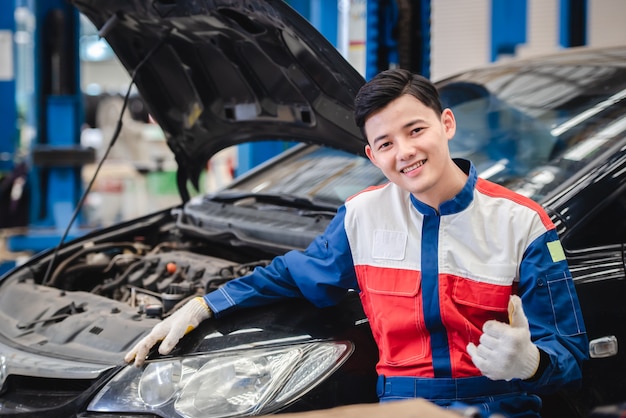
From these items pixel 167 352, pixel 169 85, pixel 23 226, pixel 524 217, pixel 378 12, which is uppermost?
pixel 378 12

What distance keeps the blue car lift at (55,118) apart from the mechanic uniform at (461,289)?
4245mm

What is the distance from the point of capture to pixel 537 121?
246cm

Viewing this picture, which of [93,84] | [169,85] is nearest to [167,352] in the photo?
[169,85]

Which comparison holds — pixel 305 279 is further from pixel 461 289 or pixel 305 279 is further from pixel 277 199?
pixel 277 199

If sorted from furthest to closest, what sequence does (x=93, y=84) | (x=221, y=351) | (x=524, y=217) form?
(x=93, y=84), (x=221, y=351), (x=524, y=217)

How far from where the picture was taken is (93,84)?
19312 millimetres

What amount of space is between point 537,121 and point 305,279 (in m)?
0.99

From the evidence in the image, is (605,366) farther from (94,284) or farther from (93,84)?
(93,84)

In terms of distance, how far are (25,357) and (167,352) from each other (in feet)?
1.47

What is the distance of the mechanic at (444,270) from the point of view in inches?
64.7

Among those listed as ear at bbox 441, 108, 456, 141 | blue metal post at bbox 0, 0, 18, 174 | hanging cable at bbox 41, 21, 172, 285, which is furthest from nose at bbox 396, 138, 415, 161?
blue metal post at bbox 0, 0, 18, 174

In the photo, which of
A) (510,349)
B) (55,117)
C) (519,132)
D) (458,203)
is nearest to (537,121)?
(519,132)

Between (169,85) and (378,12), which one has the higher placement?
(378,12)

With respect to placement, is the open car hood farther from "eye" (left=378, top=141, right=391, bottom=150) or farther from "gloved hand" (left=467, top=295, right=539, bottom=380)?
"gloved hand" (left=467, top=295, right=539, bottom=380)
